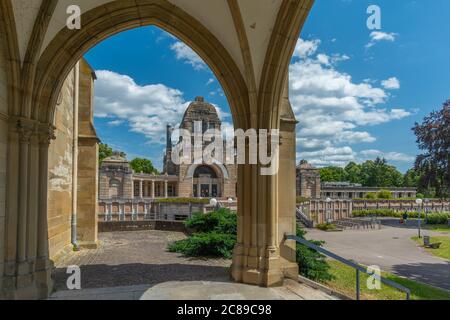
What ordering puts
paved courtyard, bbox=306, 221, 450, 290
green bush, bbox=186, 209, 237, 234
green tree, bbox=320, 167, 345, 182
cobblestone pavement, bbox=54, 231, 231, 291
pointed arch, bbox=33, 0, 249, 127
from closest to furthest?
1. pointed arch, bbox=33, 0, 249, 127
2. cobblestone pavement, bbox=54, 231, 231, 291
3. green bush, bbox=186, 209, 237, 234
4. paved courtyard, bbox=306, 221, 450, 290
5. green tree, bbox=320, 167, 345, 182

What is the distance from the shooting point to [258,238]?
5.41 metres

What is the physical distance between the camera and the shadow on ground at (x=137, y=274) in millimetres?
5516

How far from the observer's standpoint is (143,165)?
254 feet

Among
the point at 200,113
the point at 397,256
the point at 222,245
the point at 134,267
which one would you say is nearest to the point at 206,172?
the point at 200,113

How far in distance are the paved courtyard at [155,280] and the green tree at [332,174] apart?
→ 8905 cm

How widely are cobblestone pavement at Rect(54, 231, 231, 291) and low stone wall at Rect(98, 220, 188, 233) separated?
14.6 ft

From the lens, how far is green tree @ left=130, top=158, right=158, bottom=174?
249 feet

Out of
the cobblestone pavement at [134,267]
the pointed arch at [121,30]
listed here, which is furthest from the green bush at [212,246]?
the pointed arch at [121,30]

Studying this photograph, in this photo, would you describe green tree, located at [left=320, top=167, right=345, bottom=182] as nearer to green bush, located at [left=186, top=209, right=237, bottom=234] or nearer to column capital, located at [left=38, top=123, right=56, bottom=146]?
green bush, located at [left=186, top=209, right=237, bottom=234]

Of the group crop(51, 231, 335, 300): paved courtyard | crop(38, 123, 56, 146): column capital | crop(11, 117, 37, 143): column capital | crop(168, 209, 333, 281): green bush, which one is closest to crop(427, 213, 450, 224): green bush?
crop(168, 209, 333, 281): green bush

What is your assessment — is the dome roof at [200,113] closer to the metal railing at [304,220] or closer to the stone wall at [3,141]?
the metal railing at [304,220]
